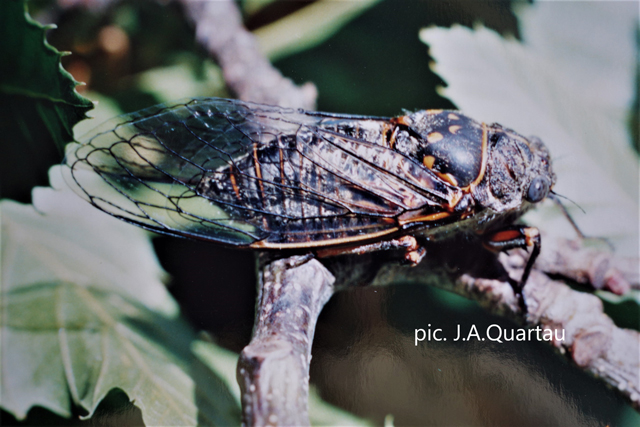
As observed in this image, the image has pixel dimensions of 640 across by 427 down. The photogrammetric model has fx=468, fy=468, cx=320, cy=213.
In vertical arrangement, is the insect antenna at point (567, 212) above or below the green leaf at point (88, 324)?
above

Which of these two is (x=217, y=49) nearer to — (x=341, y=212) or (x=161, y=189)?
(x=161, y=189)

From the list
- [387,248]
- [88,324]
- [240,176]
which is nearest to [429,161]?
[387,248]

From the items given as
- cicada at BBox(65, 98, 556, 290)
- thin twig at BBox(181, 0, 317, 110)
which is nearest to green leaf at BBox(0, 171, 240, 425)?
cicada at BBox(65, 98, 556, 290)

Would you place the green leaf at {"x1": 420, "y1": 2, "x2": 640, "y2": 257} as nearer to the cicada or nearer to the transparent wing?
the cicada

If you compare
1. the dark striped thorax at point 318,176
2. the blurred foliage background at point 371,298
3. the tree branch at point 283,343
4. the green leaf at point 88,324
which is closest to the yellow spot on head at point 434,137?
the dark striped thorax at point 318,176

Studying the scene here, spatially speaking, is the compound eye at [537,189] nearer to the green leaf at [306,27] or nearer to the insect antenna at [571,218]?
the insect antenna at [571,218]

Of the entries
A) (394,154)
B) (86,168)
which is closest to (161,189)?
(86,168)

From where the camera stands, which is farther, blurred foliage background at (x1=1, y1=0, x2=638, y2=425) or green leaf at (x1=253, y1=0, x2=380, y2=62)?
green leaf at (x1=253, y1=0, x2=380, y2=62)
